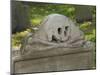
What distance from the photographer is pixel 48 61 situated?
2471 mm

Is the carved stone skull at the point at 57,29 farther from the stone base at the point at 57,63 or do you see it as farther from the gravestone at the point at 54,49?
the stone base at the point at 57,63

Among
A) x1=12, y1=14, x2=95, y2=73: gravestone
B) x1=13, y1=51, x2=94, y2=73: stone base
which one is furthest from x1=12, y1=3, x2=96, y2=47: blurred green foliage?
x1=13, y1=51, x2=94, y2=73: stone base

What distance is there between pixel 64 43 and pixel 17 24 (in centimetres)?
59

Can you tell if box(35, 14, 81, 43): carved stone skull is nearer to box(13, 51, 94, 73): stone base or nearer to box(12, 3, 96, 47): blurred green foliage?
box(12, 3, 96, 47): blurred green foliage

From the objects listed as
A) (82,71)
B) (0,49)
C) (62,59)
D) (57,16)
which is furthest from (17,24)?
(82,71)

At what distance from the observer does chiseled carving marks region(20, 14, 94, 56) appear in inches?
94.9

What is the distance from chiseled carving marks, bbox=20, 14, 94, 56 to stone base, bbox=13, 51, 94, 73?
4.2 inches

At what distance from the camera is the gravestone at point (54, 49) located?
2393 mm

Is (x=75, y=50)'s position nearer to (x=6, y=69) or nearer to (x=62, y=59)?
(x=62, y=59)

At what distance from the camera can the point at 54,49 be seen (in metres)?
2.49

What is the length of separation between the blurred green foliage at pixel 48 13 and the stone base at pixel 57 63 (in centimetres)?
22

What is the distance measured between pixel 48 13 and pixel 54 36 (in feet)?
0.90

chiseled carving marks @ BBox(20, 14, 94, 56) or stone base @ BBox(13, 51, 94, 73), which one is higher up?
chiseled carving marks @ BBox(20, 14, 94, 56)

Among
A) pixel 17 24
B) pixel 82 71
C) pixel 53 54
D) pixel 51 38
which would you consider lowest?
pixel 82 71
